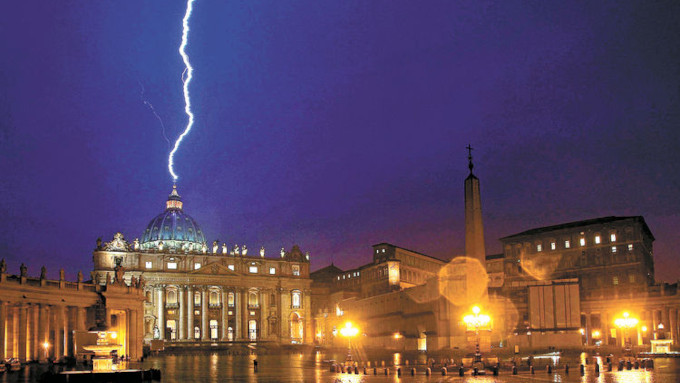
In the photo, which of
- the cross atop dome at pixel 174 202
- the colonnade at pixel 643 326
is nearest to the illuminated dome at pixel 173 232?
the cross atop dome at pixel 174 202

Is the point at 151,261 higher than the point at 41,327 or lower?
higher

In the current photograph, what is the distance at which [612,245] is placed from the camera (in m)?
95.9

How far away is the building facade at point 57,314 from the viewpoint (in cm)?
5247

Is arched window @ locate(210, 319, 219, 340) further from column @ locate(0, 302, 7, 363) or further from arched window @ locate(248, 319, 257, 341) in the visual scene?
column @ locate(0, 302, 7, 363)

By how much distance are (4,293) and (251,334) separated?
80237 mm

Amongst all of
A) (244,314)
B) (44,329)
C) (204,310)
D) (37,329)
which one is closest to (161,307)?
(204,310)

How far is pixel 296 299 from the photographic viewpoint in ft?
436

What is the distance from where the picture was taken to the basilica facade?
119 meters

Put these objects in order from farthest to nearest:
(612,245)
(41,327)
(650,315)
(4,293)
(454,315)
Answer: (612,245) < (650,315) < (454,315) < (41,327) < (4,293)

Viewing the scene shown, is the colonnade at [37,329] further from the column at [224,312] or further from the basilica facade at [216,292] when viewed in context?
the column at [224,312]

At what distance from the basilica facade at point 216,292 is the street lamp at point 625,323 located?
6381 centimetres

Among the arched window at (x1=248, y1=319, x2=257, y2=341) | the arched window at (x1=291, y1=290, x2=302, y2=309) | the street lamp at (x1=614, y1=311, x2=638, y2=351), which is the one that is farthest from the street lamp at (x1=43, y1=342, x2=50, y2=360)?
the arched window at (x1=291, y1=290, x2=302, y2=309)

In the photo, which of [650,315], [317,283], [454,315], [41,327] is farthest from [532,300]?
[317,283]

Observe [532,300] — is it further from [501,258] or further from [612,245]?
[501,258]
